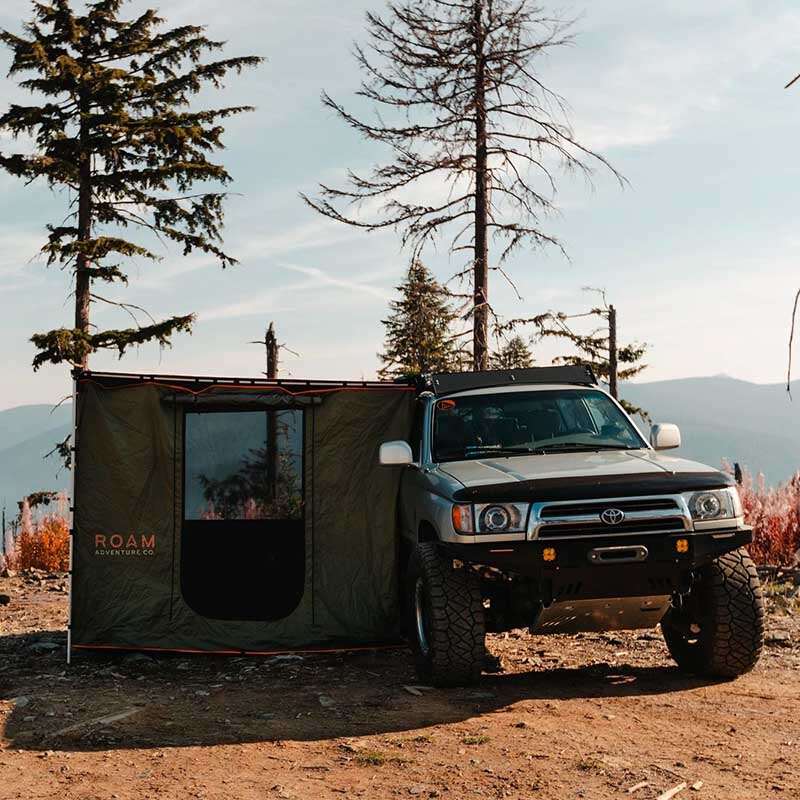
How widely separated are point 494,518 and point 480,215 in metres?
14.2

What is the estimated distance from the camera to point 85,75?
20.8 metres

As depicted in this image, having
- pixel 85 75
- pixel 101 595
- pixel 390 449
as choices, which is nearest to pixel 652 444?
pixel 390 449

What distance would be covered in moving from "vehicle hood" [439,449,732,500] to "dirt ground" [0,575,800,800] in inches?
55.1

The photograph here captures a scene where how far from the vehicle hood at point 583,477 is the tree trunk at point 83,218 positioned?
14119mm

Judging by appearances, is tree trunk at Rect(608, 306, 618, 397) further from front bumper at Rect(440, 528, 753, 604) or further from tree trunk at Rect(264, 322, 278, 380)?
front bumper at Rect(440, 528, 753, 604)

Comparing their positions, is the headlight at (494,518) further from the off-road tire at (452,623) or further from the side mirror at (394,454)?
the side mirror at (394,454)

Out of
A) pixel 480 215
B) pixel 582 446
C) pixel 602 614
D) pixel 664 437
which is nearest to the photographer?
pixel 602 614

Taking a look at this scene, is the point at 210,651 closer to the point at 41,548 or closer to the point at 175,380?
the point at 175,380

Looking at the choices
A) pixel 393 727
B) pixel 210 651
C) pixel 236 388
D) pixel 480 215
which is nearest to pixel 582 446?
pixel 393 727

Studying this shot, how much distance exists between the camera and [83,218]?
68.8 ft

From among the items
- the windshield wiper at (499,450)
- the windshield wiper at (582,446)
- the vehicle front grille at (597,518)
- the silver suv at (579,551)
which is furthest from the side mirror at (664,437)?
the vehicle front grille at (597,518)

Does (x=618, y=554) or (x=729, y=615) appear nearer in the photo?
(x=618, y=554)

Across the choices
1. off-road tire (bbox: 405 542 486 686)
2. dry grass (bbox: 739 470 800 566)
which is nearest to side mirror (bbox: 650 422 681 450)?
off-road tire (bbox: 405 542 486 686)

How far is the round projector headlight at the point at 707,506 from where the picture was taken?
690 cm
